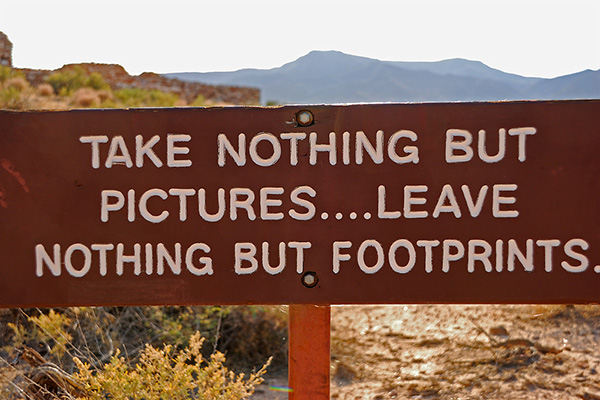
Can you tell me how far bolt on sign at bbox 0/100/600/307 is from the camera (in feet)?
4.42

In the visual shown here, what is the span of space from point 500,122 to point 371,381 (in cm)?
208

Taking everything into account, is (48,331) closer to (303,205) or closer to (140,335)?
(140,335)

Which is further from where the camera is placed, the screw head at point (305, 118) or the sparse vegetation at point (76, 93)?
the sparse vegetation at point (76, 93)

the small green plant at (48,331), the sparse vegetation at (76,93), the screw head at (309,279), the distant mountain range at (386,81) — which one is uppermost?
the distant mountain range at (386,81)

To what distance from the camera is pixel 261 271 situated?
4.49 ft

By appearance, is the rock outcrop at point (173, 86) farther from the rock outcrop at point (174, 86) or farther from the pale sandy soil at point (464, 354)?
the pale sandy soil at point (464, 354)

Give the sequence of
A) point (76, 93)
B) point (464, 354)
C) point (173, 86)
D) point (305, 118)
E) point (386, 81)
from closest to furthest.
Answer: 1. point (305, 118)
2. point (464, 354)
3. point (76, 93)
4. point (173, 86)
5. point (386, 81)

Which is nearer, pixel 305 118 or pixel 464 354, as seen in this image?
pixel 305 118

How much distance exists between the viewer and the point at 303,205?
1362mm

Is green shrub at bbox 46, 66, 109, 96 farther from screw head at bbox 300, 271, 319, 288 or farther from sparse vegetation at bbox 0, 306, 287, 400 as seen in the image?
screw head at bbox 300, 271, 319, 288

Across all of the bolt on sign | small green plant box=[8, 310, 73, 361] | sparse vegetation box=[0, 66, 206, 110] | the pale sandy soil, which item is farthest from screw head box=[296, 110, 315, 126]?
sparse vegetation box=[0, 66, 206, 110]

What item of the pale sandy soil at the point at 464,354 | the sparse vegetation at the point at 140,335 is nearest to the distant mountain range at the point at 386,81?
the pale sandy soil at the point at 464,354

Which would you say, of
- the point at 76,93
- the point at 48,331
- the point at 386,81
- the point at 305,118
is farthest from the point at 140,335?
the point at 386,81

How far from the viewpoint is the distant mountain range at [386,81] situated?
76.6 m
